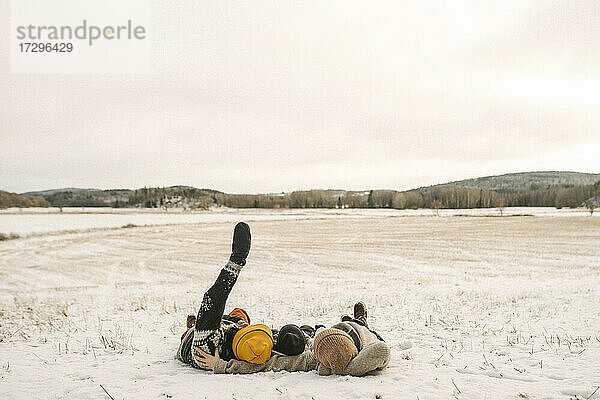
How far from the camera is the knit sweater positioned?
5133mm

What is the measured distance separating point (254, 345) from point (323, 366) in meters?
0.88

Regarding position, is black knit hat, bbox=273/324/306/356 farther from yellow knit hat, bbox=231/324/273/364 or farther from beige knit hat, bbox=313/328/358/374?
beige knit hat, bbox=313/328/358/374

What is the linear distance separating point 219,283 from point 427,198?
130 m

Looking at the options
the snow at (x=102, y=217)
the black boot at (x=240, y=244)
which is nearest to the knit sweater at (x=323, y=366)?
the black boot at (x=240, y=244)

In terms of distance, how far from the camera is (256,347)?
5391 mm

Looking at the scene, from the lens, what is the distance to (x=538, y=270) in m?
19.1

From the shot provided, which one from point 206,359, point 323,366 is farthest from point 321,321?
point 206,359

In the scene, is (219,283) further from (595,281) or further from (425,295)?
(595,281)

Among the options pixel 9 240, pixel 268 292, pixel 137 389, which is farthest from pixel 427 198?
pixel 137 389

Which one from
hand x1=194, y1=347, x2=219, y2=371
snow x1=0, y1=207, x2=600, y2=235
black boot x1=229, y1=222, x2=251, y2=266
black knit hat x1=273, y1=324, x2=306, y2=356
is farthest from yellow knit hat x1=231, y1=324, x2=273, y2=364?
snow x1=0, y1=207, x2=600, y2=235

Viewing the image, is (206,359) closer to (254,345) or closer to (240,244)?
(254,345)

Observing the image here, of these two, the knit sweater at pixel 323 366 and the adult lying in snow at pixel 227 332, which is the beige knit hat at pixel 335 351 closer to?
the knit sweater at pixel 323 366

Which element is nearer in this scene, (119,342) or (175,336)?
(119,342)

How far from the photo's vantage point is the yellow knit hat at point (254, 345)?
5.39 metres
